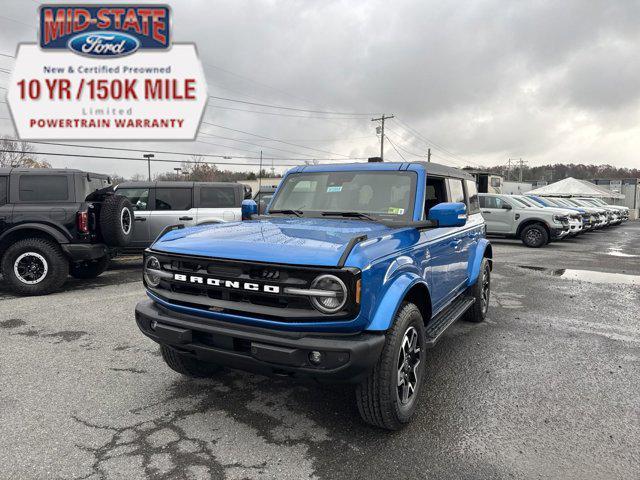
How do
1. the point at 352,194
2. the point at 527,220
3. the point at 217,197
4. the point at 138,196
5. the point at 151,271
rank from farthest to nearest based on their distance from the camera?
1. the point at 527,220
2. the point at 217,197
3. the point at 138,196
4. the point at 352,194
5. the point at 151,271

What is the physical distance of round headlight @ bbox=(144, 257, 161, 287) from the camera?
3113 mm

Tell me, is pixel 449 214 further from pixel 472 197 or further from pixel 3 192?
pixel 3 192

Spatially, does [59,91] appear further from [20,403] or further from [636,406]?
[636,406]

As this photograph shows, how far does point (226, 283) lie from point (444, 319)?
2.18 m

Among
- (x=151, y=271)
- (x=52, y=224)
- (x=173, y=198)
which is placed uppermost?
(x=173, y=198)

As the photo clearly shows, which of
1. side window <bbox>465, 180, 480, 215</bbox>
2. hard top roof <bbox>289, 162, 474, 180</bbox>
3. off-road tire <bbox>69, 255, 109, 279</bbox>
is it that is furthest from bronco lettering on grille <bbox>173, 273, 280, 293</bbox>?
off-road tire <bbox>69, 255, 109, 279</bbox>

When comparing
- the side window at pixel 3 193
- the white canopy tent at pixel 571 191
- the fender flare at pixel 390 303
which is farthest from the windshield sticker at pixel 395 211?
the white canopy tent at pixel 571 191

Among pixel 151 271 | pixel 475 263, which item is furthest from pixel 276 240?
pixel 475 263

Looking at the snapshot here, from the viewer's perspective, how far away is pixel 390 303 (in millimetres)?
2662

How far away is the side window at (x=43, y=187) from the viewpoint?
6.88 m

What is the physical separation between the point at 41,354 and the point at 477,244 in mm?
4885

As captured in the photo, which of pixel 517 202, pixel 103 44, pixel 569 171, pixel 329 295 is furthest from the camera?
pixel 569 171

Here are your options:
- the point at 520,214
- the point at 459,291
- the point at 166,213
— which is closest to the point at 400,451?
the point at 459,291

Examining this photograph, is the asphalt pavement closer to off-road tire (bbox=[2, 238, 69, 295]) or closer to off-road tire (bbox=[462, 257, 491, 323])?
off-road tire (bbox=[462, 257, 491, 323])
